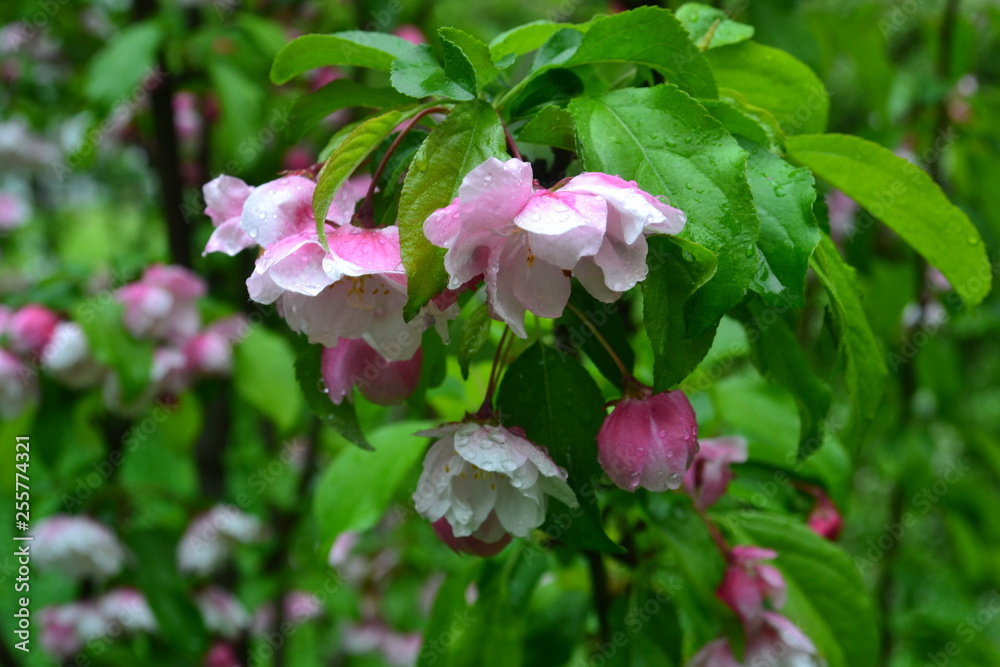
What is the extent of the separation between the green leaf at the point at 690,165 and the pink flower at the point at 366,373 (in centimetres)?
20

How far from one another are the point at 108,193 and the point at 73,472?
7.64ft

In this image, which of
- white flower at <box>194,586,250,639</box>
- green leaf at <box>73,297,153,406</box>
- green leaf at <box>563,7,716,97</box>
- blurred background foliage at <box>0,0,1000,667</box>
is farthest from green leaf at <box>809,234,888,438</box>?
white flower at <box>194,586,250,639</box>

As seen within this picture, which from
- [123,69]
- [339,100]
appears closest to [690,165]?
[339,100]

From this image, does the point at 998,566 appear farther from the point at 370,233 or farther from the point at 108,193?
the point at 108,193

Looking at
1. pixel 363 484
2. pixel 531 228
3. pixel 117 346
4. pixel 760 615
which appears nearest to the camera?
pixel 531 228

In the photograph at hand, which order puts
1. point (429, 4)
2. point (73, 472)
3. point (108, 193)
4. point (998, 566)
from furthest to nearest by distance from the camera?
point (108, 193), point (429, 4), point (998, 566), point (73, 472)

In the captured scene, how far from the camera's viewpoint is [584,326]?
0.61 metres

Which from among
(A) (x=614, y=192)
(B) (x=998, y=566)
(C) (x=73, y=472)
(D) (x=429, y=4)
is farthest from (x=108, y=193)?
(A) (x=614, y=192)

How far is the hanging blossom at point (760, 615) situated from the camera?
2.50 ft

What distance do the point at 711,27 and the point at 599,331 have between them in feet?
0.93

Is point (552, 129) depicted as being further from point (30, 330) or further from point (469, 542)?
point (30, 330)

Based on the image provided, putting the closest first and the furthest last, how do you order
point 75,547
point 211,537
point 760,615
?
point 760,615, point 75,547, point 211,537

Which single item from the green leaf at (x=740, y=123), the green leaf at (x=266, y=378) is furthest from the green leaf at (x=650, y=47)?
the green leaf at (x=266, y=378)

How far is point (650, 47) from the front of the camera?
0.56m
